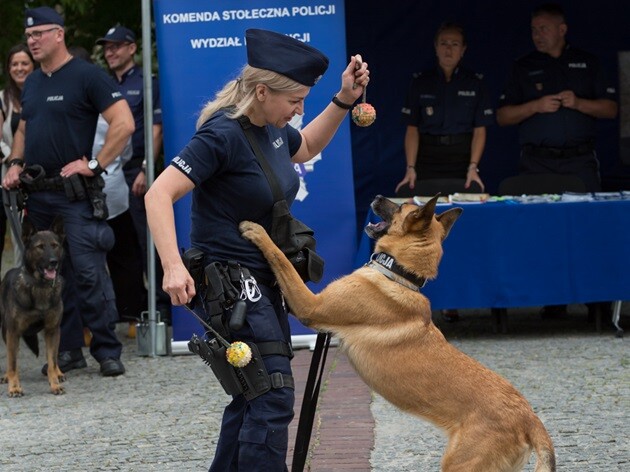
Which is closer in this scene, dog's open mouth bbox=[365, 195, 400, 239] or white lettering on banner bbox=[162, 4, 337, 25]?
dog's open mouth bbox=[365, 195, 400, 239]

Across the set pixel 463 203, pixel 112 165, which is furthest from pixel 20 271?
pixel 463 203

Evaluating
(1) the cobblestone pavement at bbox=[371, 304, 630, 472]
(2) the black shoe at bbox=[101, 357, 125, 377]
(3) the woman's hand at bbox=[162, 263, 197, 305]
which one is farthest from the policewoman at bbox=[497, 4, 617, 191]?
(3) the woman's hand at bbox=[162, 263, 197, 305]

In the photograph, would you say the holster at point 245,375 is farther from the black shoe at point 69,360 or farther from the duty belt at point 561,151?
the duty belt at point 561,151

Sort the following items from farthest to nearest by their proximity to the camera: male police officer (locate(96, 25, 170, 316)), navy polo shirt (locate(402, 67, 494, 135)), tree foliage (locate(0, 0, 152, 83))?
tree foliage (locate(0, 0, 152, 83)) → navy polo shirt (locate(402, 67, 494, 135)) → male police officer (locate(96, 25, 170, 316))

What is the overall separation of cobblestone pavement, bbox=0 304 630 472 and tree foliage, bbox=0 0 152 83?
3.33m

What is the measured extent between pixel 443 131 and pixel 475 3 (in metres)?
1.77

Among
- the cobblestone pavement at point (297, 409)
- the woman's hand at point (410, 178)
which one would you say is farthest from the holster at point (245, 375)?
the woman's hand at point (410, 178)

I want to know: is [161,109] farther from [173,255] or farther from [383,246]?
[173,255]

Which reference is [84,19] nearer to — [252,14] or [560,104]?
[252,14]

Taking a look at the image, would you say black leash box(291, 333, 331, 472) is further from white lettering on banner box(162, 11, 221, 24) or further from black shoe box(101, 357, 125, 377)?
white lettering on banner box(162, 11, 221, 24)

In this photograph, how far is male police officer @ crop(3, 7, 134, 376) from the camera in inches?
296

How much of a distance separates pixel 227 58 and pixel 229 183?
4026 mm

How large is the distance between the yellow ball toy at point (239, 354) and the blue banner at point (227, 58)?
393 centimetres

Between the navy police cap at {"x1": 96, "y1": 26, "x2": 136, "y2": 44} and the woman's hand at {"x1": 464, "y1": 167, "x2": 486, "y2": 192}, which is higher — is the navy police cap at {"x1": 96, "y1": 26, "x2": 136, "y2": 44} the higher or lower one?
the higher one
